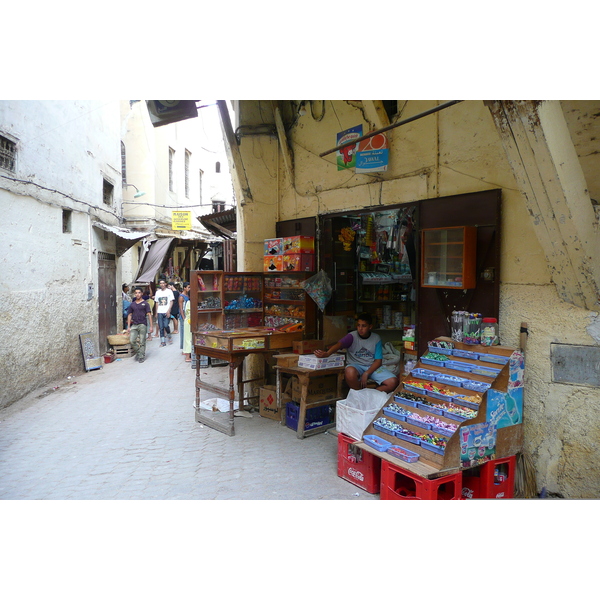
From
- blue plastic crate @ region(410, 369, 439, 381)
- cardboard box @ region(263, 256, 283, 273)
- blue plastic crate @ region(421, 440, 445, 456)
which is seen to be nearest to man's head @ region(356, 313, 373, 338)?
blue plastic crate @ region(410, 369, 439, 381)

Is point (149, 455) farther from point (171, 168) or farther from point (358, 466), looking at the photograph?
point (171, 168)

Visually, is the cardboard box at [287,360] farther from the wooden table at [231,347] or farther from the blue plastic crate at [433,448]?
the blue plastic crate at [433,448]

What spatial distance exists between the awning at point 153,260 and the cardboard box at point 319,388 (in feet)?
32.6

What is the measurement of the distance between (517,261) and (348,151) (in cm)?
267

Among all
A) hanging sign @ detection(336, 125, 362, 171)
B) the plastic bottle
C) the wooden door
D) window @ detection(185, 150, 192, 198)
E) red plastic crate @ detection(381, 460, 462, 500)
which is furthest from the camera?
window @ detection(185, 150, 192, 198)

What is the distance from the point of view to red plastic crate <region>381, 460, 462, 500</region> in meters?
3.32

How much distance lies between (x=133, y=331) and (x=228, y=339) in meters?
6.34

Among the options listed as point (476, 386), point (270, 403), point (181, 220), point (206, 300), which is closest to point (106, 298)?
point (181, 220)

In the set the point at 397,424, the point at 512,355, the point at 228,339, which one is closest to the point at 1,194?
the point at 228,339

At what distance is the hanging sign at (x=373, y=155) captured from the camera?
5.29 m

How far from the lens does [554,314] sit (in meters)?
3.87

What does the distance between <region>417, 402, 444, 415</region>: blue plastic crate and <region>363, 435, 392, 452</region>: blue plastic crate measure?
42cm

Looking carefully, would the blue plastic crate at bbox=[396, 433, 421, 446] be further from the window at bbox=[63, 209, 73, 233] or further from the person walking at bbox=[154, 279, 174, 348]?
the person walking at bbox=[154, 279, 174, 348]

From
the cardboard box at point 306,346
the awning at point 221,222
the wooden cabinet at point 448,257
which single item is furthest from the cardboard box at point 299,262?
the awning at point 221,222
